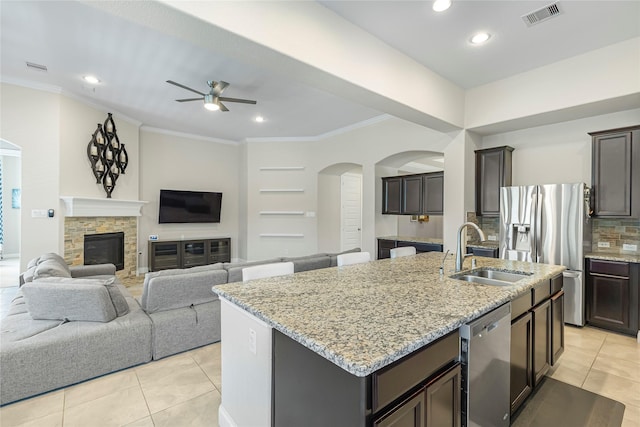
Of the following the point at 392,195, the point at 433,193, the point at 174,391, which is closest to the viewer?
the point at 174,391

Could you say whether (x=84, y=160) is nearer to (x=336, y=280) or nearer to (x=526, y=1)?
(x=336, y=280)

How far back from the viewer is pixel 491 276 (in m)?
2.46

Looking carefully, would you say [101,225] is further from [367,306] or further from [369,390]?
[369,390]

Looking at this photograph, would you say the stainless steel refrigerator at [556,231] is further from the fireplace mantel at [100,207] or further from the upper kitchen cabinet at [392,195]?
the fireplace mantel at [100,207]

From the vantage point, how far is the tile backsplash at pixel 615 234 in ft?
11.7

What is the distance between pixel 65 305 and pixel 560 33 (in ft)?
17.0

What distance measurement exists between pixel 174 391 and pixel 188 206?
17.6 ft

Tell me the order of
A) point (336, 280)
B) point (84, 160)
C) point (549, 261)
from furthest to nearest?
point (84, 160), point (549, 261), point (336, 280)

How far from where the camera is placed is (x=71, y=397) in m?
2.21

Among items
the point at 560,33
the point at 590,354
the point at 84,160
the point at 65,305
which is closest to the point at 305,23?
the point at 560,33

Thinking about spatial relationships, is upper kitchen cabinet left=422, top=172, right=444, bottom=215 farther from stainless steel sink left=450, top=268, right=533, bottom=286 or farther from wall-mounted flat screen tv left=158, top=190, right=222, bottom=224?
wall-mounted flat screen tv left=158, top=190, right=222, bottom=224

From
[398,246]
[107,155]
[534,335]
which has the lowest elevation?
[534,335]

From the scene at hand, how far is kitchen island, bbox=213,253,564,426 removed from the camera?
40.1 inches

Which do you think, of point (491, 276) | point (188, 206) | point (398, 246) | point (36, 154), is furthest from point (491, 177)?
point (36, 154)
